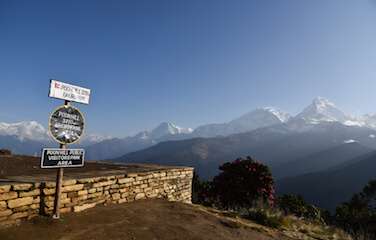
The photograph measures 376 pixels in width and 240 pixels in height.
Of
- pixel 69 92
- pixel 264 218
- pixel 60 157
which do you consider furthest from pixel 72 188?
pixel 264 218

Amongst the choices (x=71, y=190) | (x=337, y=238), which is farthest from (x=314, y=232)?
(x=71, y=190)

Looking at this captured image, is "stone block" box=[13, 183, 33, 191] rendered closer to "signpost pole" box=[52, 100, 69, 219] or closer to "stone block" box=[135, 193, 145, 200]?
"signpost pole" box=[52, 100, 69, 219]

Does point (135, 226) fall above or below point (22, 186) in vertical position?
below

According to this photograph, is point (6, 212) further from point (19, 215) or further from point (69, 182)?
point (69, 182)

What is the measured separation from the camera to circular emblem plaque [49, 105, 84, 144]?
7434mm

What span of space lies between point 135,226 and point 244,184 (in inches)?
506

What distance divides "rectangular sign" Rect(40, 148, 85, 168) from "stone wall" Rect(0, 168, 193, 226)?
53cm

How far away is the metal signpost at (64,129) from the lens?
7.35 metres

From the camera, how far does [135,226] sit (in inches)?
313

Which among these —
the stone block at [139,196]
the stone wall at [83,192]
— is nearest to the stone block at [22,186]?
the stone wall at [83,192]

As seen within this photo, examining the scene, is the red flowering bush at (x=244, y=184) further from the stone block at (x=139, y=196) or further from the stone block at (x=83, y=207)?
the stone block at (x=83, y=207)

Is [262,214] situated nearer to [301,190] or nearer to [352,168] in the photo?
[301,190]

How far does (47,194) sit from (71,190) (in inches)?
29.4

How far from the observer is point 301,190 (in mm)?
145000
